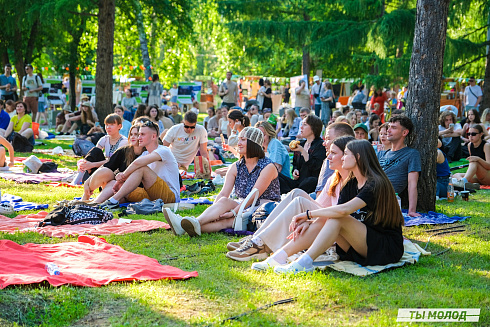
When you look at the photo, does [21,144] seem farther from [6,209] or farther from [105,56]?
[6,209]

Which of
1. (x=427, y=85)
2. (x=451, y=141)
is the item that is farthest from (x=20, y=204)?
(x=451, y=141)

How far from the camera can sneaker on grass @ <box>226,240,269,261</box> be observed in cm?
546

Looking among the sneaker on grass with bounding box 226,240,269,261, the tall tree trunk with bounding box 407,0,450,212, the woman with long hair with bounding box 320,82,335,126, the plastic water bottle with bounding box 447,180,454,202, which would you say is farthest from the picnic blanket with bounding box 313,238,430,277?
the woman with long hair with bounding box 320,82,335,126

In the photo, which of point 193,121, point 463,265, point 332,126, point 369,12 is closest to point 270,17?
point 369,12

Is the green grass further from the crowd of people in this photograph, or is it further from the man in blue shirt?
the man in blue shirt

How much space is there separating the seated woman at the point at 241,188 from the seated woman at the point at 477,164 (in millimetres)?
4435

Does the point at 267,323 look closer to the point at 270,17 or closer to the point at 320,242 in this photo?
the point at 320,242

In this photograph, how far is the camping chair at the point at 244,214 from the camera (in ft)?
21.1

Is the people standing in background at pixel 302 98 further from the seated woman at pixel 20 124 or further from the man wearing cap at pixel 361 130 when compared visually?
the man wearing cap at pixel 361 130

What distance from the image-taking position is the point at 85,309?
4.07 meters

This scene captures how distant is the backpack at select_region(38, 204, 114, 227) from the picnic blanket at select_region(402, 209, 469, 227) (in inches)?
141

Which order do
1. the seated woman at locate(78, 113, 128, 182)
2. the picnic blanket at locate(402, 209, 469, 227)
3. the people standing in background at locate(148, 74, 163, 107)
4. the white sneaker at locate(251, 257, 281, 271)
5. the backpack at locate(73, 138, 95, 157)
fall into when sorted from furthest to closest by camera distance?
the people standing in background at locate(148, 74, 163, 107), the backpack at locate(73, 138, 95, 157), the seated woman at locate(78, 113, 128, 182), the picnic blanket at locate(402, 209, 469, 227), the white sneaker at locate(251, 257, 281, 271)

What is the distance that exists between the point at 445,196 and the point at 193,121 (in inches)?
181

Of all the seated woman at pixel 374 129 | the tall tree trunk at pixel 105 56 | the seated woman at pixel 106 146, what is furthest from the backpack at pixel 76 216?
the tall tree trunk at pixel 105 56
